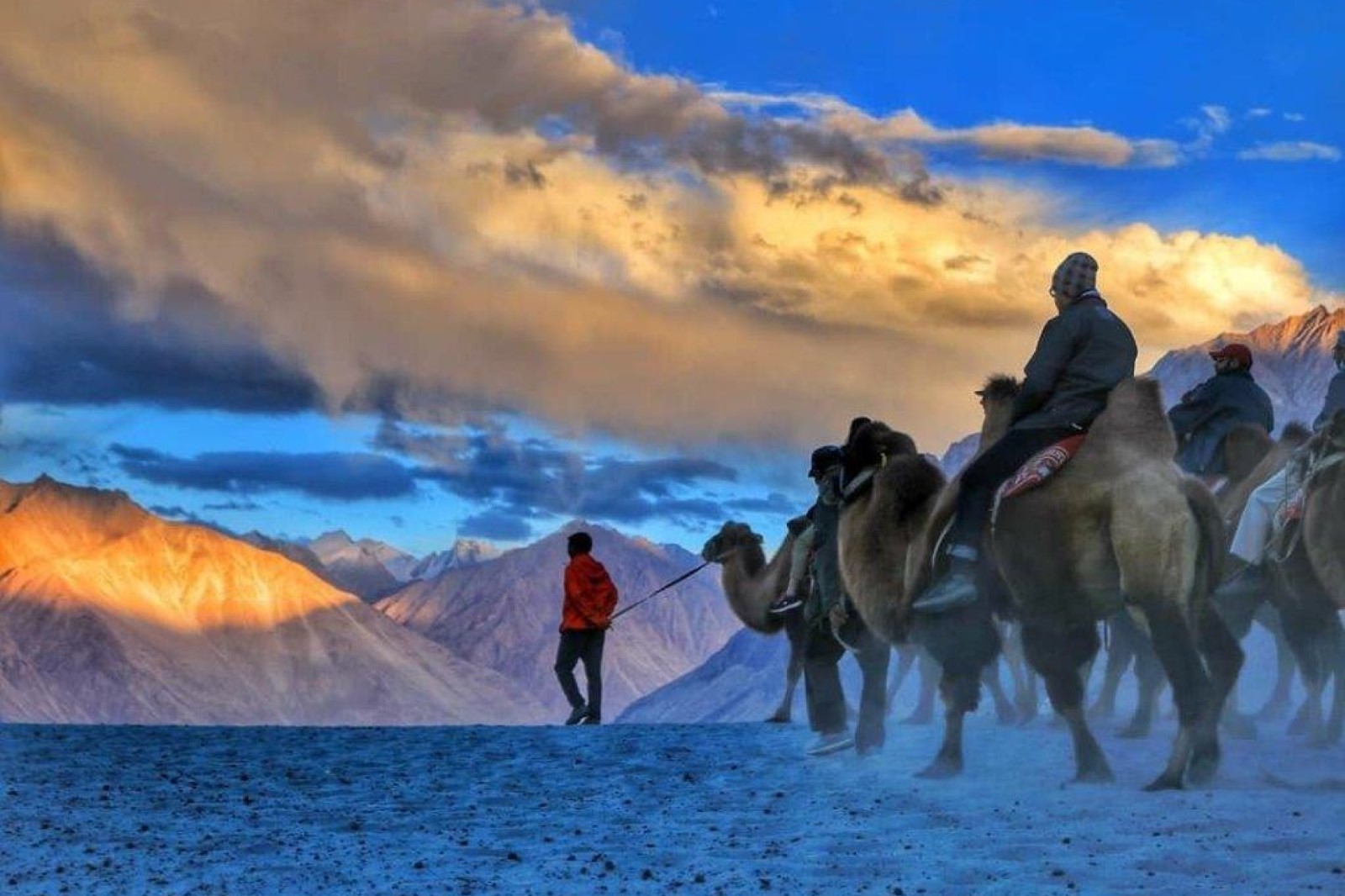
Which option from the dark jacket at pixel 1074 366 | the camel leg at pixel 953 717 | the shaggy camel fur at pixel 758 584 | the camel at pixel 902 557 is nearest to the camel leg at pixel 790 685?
the shaggy camel fur at pixel 758 584

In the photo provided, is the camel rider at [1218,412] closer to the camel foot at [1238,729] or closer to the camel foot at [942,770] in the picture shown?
the camel foot at [1238,729]

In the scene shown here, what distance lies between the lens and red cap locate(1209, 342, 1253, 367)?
21.0 metres

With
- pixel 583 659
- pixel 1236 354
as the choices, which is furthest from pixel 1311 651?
pixel 583 659

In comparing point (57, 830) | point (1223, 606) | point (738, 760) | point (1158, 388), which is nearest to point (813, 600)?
point (738, 760)

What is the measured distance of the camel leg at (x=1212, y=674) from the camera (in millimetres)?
15656

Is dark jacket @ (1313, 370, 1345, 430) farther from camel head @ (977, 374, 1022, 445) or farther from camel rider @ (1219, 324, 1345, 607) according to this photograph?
camel head @ (977, 374, 1022, 445)

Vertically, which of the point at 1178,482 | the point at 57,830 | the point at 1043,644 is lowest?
the point at 57,830

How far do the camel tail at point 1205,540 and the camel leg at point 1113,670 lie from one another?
20.4 feet

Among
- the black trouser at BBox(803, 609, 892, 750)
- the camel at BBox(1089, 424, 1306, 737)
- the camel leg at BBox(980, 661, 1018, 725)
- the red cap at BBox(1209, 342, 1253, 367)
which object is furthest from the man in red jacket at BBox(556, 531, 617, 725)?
the red cap at BBox(1209, 342, 1253, 367)

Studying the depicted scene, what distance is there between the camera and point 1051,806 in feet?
50.6

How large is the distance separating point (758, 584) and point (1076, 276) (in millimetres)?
9301

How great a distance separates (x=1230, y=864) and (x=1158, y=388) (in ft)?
14.6

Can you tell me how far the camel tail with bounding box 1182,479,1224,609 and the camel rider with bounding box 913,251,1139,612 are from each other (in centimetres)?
113

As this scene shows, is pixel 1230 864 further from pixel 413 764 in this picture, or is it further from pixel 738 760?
pixel 413 764
